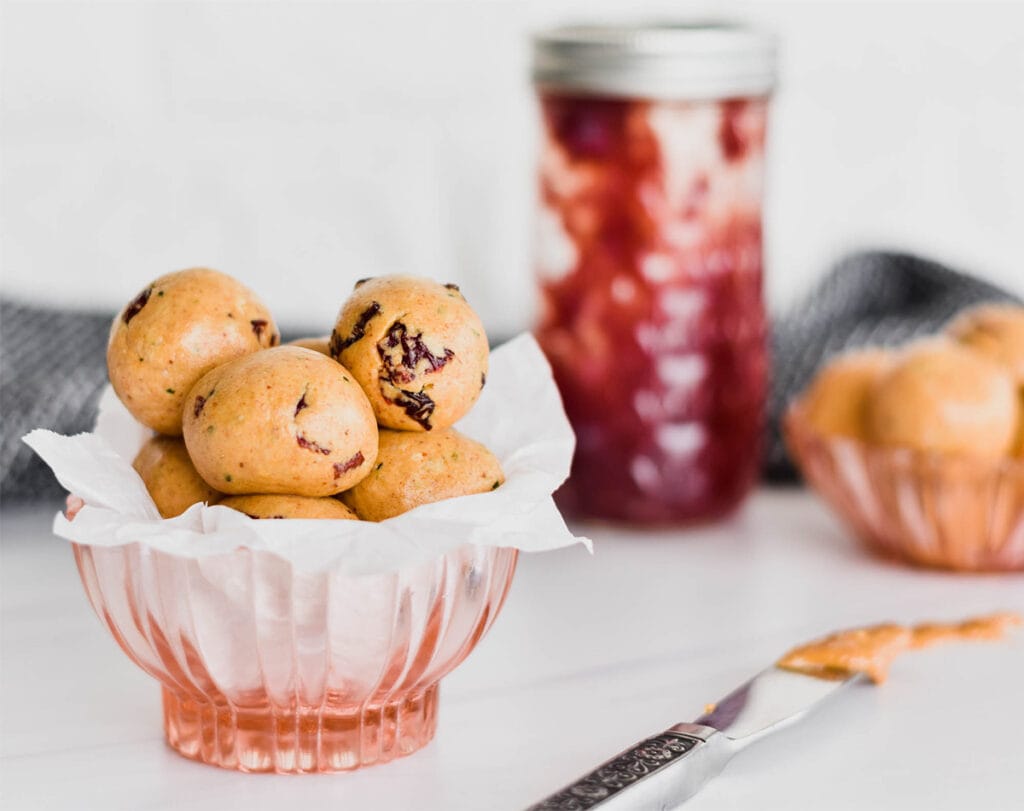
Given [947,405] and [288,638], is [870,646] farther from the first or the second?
[288,638]

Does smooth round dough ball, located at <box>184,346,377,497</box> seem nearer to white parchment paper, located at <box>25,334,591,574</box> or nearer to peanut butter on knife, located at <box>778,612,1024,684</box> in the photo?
white parchment paper, located at <box>25,334,591,574</box>

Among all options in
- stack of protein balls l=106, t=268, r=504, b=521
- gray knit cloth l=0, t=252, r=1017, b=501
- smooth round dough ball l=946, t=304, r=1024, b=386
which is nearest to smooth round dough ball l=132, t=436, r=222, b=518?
stack of protein balls l=106, t=268, r=504, b=521

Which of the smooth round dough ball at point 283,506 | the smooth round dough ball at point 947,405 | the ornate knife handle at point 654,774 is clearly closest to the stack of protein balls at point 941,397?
the smooth round dough ball at point 947,405

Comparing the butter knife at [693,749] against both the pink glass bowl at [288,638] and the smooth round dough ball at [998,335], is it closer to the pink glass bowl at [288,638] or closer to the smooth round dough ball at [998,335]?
the pink glass bowl at [288,638]

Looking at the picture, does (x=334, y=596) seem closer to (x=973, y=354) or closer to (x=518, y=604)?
(x=518, y=604)

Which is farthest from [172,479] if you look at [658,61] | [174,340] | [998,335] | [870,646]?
[998,335]

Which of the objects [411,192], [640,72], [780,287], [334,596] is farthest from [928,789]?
[780,287]
